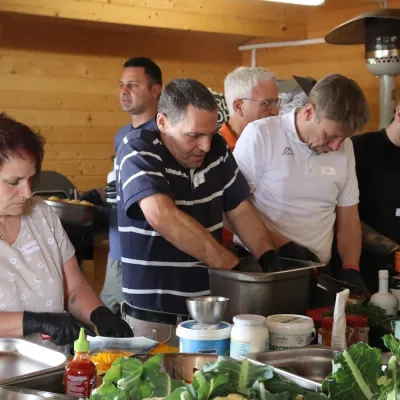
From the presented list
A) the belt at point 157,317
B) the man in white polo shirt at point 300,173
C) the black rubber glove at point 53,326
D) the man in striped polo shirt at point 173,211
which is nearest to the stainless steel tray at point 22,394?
the black rubber glove at point 53,326

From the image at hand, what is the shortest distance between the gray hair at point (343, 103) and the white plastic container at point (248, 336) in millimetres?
1105

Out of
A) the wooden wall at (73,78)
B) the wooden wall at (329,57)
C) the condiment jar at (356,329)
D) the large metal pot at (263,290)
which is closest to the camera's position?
the large metal pot at (263,290)

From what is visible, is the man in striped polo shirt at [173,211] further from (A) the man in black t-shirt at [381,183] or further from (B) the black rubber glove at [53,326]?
(A) the man in black t-shirt at [381,183]

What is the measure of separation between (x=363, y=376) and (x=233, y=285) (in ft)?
2.41

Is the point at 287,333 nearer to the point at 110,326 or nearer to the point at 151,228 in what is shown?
the point at 110,326

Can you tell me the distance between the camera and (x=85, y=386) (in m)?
1.50

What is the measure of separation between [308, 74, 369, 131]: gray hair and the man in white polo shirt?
5 centimetres

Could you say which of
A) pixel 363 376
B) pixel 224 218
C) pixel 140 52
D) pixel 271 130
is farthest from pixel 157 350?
pixel 140 52

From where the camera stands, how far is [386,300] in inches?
90.2

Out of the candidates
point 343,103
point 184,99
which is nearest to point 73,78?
point 343,103

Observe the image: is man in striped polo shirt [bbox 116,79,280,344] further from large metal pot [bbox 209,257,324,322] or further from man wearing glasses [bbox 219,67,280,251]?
man wearing glasses [bbox 219,67,280,251]

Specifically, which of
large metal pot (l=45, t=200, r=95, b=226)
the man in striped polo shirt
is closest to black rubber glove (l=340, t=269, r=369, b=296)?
the man in striped polo shirt

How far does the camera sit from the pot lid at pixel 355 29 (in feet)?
12.9

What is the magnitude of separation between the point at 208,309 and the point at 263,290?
0.19 metres
